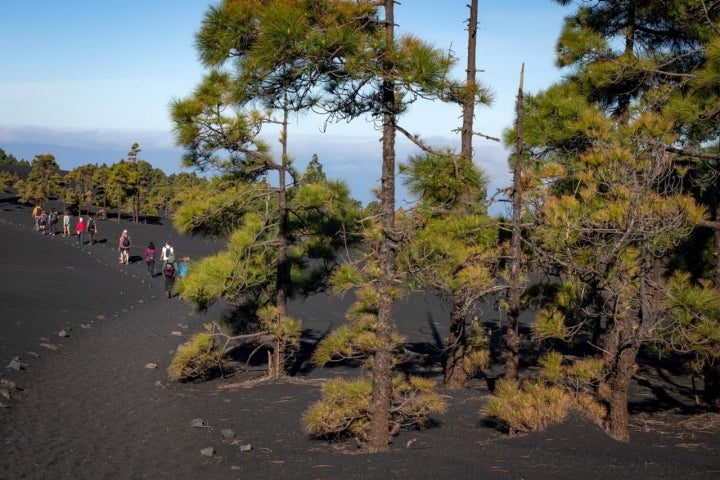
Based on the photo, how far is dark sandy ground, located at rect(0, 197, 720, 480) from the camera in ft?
24.1

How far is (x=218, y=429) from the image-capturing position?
31.8 feet

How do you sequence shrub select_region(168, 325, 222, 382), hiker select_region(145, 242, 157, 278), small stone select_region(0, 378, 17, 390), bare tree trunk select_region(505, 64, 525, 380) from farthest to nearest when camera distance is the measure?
hiker select_region(145, 242, 157, 278)
shrub select_region(168, 325, 222, 382)
small stone select_region(0, 378, 17, 390)
bare tree trunk select_region(505, 64, 525, 380)

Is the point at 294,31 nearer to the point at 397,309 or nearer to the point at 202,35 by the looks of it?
the point at 202,35

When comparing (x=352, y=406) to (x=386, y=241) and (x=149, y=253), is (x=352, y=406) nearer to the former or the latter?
(x=386, y=241)

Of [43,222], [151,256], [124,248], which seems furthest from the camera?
[43,222]

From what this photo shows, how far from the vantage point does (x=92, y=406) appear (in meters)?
10.8

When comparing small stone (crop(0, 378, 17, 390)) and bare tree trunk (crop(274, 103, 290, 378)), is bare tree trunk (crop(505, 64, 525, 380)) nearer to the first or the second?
bare tree trunk (crop(274, 103, 290, 378))

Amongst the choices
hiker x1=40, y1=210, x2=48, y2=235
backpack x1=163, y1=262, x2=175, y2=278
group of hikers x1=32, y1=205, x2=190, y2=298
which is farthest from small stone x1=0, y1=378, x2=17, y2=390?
hiker x1=40, y1=210, x2=48, y2=235

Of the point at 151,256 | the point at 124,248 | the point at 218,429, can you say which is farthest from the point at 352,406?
the point at 124,248

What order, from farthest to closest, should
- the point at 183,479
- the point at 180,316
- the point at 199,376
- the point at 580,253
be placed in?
the point at 180,316 < the point at 199,376 < the point at 580,253 < the point at 183,479

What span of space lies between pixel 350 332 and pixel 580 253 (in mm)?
3248

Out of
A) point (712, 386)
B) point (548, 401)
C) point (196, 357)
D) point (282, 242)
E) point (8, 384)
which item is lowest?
point (8, 384)

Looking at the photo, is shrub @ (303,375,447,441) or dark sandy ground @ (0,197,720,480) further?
shrub @ (303,375,447,441)

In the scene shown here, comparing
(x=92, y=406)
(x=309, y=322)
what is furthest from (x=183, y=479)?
(x=309, y=322)
